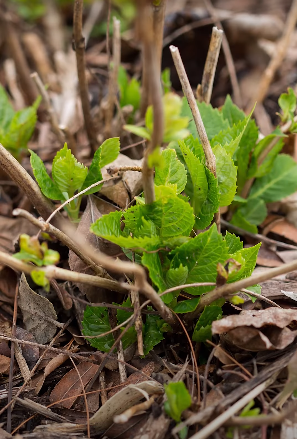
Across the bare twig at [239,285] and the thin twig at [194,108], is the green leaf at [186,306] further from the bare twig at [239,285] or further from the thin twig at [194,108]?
the thin twig at [194,108]

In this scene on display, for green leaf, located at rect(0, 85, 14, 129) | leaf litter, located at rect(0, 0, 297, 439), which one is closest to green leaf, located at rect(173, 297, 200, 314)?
leaf litter, located at rect(0, 0, 297, 439)

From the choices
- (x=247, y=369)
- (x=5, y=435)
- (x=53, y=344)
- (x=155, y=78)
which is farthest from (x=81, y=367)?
(x=155, y=78)

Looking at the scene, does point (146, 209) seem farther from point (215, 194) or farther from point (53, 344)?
point (53, 344)

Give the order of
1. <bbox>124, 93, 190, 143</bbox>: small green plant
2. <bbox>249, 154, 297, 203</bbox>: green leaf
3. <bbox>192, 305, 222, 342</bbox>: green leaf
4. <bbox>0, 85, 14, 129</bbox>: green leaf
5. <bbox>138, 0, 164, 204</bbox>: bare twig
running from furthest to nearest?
<bbox>0, 85, 14, 129</bbox>: green leaf → <bbox>249, 154, 297, 203</bbox>: green leaf → <bbox>192, 305, 222, 342</bbox>: green leaf → <bbox>124, 93, 190, 143</bbox>: small green plant → <bbox>138, 0, 164, 204</bbox>: bare twig

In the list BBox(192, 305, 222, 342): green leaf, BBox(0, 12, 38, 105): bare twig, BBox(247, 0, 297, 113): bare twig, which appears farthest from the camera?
BBox(0, 12, 38, 105): bare twig

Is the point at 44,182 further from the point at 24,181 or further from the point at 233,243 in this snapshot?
the point at 233,243

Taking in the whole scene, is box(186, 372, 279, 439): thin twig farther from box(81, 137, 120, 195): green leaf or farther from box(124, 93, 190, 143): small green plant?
box(81, 137, 120, 195): green leaf

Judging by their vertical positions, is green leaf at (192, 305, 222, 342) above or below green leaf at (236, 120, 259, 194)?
below
